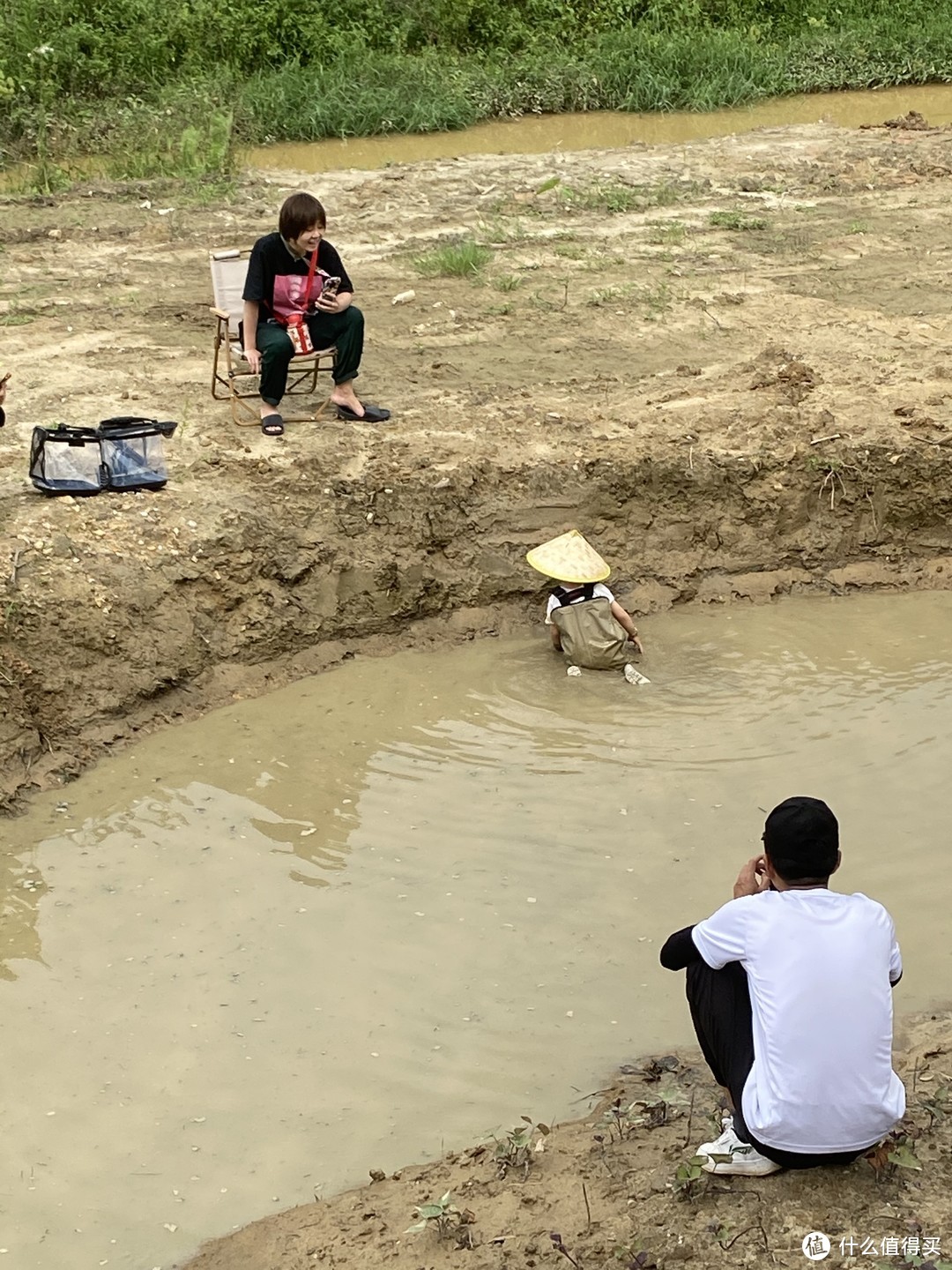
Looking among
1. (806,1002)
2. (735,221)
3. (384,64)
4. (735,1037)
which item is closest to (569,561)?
(735,1037)

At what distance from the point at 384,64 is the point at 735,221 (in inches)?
265

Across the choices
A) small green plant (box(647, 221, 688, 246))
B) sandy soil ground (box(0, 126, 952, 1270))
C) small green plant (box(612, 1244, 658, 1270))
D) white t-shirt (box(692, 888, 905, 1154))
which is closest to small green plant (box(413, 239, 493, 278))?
sandy soil ground (box(0, 126, 952, 1270))

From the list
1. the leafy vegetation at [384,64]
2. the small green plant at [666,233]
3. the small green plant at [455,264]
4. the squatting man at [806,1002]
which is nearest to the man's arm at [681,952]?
the squatting man at [806,1002]

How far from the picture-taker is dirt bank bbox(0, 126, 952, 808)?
5.85 m

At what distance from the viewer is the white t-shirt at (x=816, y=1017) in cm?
304

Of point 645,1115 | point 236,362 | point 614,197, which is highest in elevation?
point 614,197

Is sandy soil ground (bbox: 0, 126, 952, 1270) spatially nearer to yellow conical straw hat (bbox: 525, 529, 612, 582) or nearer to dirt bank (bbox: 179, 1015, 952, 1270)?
dirt bank (bbox: 179, 1015, 952, 1270)

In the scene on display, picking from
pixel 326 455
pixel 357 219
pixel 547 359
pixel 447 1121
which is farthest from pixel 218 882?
pixel 357 219

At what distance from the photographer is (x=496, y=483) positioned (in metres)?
6.58

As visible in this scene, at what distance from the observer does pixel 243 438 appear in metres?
6.71

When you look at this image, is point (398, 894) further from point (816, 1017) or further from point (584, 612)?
point (816, 1017)

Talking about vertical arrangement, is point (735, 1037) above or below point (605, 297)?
below

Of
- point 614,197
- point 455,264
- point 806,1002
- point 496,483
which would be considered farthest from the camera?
point 614,197

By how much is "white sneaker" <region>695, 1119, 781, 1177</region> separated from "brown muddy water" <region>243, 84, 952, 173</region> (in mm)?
10809
